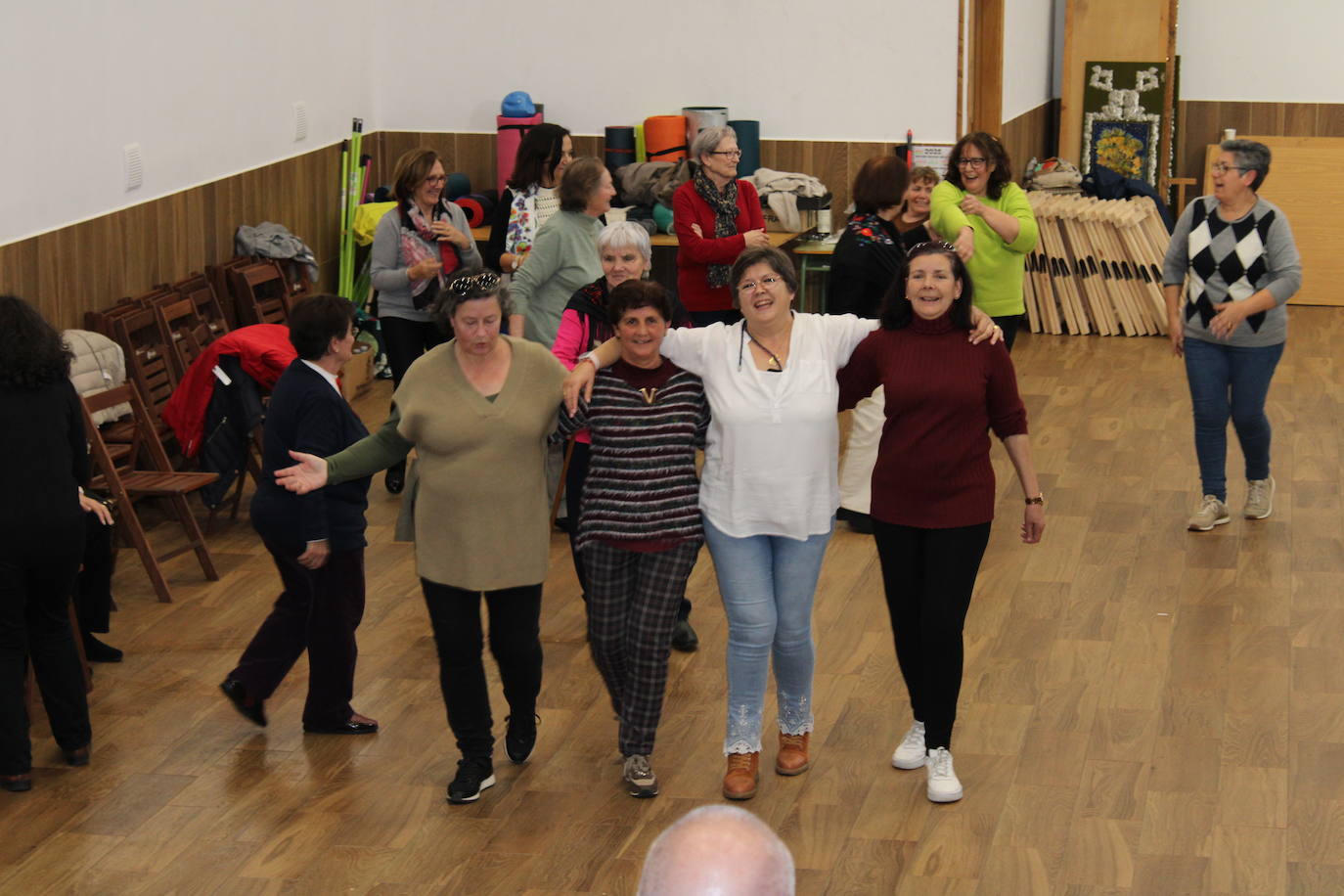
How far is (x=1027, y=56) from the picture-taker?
1252 centimetres

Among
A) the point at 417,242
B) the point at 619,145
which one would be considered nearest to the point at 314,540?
the point at 417,242

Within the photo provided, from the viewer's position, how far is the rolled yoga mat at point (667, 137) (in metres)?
10.3

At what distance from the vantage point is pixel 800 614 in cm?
A: 442

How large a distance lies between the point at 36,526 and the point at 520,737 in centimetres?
140

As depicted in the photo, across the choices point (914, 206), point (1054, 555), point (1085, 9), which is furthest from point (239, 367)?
point (1085, 9)

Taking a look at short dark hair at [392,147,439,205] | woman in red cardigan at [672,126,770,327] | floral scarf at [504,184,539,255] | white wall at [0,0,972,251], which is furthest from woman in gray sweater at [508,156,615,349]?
white wall at [0,0,972,251]

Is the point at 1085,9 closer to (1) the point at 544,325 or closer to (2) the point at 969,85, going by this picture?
(2) the point at 969,85

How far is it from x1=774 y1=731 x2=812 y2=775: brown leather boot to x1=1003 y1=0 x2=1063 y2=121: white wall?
7.44 meters

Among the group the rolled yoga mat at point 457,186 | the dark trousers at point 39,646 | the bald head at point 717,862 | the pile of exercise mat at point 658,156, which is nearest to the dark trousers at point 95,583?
the dark trousers at point 39,646

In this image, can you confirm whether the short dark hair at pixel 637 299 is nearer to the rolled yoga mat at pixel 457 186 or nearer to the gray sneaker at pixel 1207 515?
the gray sneaker at pixel 1207 515

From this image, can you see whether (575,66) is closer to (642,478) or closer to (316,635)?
(316,635)

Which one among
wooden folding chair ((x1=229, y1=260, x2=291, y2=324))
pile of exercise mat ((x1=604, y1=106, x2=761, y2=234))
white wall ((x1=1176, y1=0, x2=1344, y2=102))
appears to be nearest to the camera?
wooden folding chair ((x1=229, y1=260, x2=291, y2=324))

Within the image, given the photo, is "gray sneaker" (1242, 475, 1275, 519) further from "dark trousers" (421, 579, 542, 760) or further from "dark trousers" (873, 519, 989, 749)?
"dark trousers" (421, 579, 542, 760)

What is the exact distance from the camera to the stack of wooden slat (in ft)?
36.3
